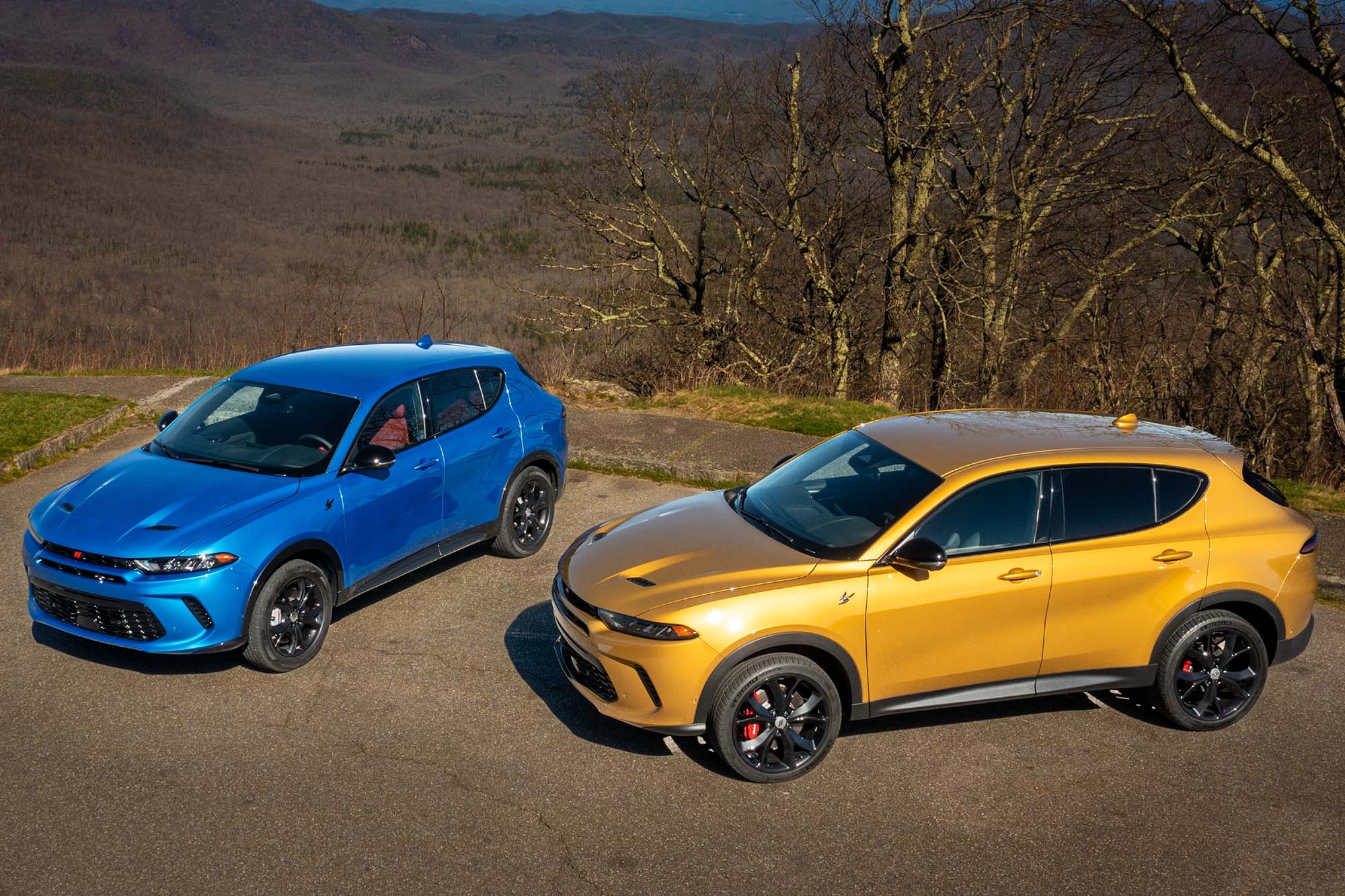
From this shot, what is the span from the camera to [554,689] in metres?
5.84

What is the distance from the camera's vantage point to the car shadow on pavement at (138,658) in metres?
5.95

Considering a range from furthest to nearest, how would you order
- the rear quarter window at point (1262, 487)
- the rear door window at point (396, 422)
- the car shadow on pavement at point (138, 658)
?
the rear door window at point (396, 422)
the car shadow on pavement at point (138, 658)
the rear quarter window at point (1262, 487)

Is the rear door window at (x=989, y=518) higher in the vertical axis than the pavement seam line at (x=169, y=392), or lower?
higher

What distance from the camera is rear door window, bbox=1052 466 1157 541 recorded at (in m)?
5.29

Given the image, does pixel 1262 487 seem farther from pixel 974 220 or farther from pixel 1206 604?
pixel 974 220

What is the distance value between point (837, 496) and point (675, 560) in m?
1.04

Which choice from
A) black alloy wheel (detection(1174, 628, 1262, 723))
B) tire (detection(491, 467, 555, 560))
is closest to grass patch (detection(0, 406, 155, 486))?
tire (detection(491, 467, 555, 560))

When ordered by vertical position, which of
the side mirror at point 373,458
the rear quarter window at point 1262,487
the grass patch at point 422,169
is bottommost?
the side mirror at point 373,458

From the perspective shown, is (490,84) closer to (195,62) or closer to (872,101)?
(195,62)

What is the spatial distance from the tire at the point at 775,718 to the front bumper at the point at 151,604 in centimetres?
272

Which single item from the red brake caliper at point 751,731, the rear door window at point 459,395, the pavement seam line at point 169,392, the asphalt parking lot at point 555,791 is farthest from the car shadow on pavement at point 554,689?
the pavement seam line at point 169,392

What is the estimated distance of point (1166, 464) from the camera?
18.0 feet

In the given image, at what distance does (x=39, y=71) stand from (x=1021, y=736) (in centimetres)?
12733

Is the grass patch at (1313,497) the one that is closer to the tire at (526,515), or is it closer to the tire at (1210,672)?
the tire at (1210,672)
